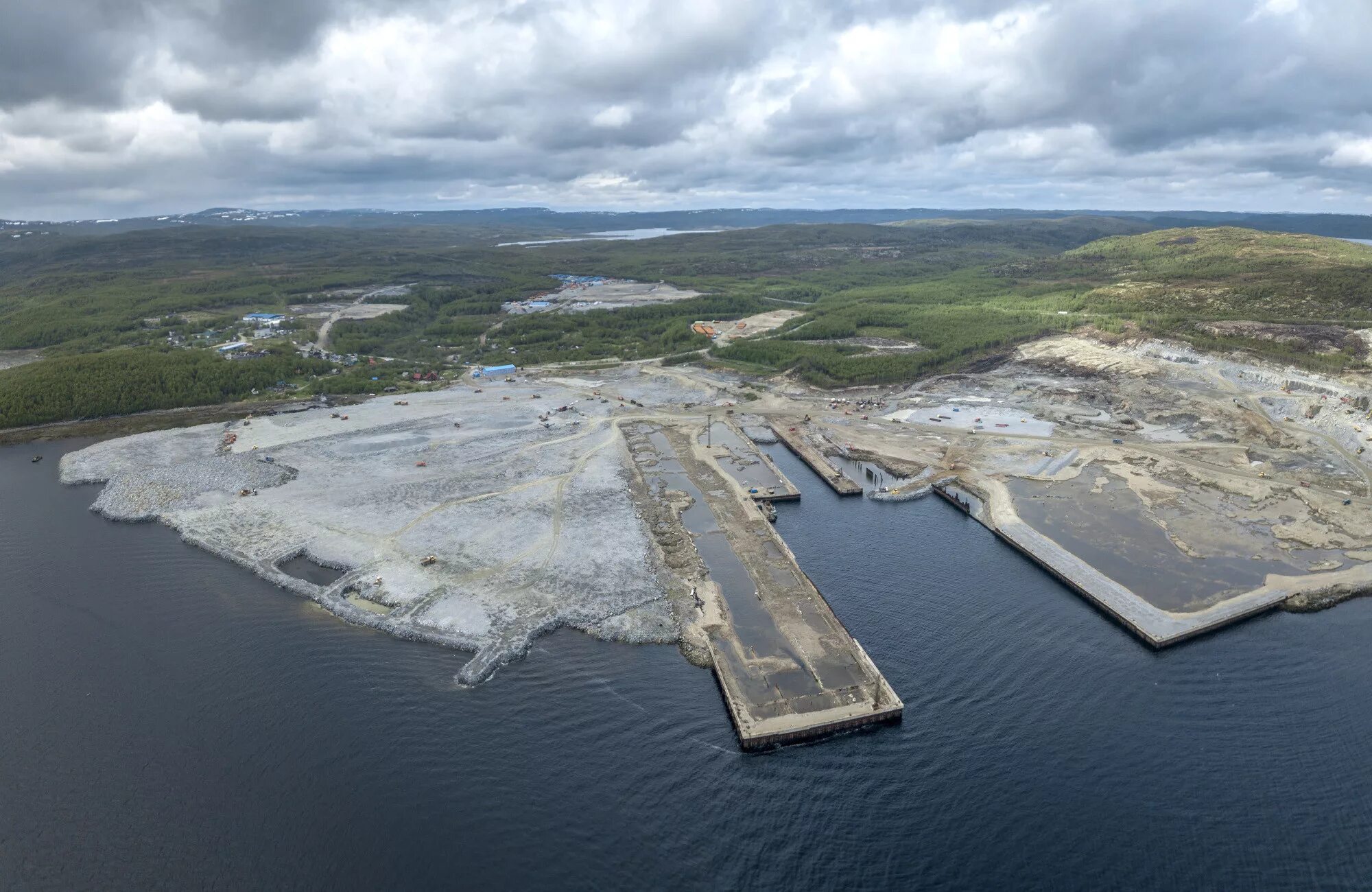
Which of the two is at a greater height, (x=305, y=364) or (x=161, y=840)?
(x=305, y=364)

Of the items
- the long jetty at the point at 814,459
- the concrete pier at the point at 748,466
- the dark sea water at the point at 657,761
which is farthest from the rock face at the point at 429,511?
the long jetty at the point at 814,459

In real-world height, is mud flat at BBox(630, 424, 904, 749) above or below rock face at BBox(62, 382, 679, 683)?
below

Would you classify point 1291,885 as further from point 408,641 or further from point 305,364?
point 305,364

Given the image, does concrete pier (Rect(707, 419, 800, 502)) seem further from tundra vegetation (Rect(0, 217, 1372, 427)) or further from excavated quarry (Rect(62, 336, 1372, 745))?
tundra vegetation (Rect(0, 217, 1372, 427))

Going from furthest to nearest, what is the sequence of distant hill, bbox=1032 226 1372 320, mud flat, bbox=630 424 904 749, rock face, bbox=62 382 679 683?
distant hill, bbox=1032 226 1372 320
rock face, bbox=62 382 679 683
mud flat, bbox=630 424 904 749

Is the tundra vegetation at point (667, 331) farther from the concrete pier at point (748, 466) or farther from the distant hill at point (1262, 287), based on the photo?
the concrete pier at point (748, 466)

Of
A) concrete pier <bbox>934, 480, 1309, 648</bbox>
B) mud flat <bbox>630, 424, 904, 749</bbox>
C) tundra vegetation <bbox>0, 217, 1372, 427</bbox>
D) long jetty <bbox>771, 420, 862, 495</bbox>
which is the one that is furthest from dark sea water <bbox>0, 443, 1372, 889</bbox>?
tundra vegetation <bbox>0, 217, 1372, 427</bbox>

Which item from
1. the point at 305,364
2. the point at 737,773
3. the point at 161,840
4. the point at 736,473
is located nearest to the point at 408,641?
the point at 161,840
